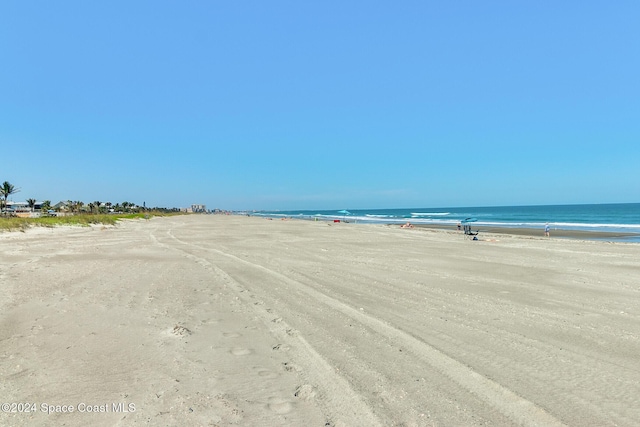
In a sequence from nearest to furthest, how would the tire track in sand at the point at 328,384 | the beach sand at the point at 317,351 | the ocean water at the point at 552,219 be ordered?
the tire track in sand at the point at 328,384 → the beach sand at the point at 317,351 → the ocean water at the point at 552,219

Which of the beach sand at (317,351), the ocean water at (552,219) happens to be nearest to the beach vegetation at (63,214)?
the beach sand at (317,351)

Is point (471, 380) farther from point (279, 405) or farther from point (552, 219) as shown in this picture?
point (552, 219)

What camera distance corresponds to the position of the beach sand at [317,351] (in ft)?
11.3

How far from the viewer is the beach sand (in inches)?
135

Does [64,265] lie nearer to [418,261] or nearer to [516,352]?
[418,261]

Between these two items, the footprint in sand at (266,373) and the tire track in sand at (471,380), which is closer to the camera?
the tire track in sand at (471,380)

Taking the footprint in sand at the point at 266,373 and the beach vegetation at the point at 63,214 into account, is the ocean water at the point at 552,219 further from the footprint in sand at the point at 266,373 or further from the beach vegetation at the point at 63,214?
the beach vegetation at the point at 63,214

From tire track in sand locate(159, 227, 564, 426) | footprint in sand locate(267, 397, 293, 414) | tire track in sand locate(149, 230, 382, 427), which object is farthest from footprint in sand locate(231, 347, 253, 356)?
footprint in sand locate(267, 397, 293, 414)

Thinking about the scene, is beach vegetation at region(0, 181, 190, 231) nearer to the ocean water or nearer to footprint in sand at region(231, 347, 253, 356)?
footprint in sand at region(231, 347, 253, 356)

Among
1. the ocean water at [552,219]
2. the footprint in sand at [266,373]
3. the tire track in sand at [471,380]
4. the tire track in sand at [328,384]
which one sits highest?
the footprint in sand at [266,373]

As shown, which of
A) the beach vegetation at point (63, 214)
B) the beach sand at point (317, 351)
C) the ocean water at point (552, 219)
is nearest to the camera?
the beach sand at point (317, 351)

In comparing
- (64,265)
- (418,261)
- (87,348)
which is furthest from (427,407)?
(64,265)

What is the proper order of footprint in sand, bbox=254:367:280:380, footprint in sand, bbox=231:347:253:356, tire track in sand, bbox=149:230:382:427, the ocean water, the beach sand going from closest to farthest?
tire track in sand, bbox=149:230:382:427
the beach sand
footprint in sand, bbox=254:367:280:380
footprint in sand, bbox=231:347:253:356
the ocean water

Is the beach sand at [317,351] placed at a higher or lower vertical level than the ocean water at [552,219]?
higher
